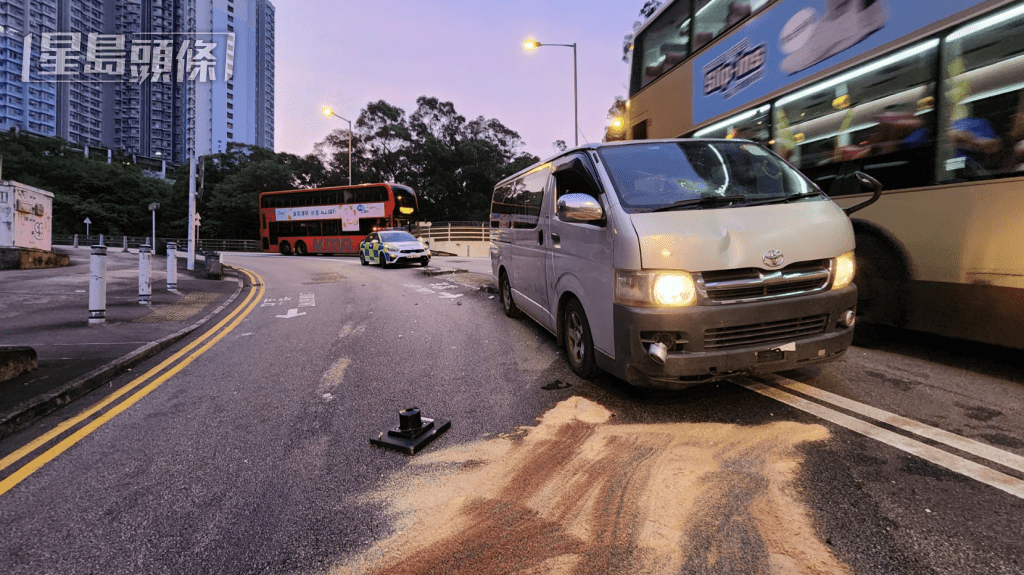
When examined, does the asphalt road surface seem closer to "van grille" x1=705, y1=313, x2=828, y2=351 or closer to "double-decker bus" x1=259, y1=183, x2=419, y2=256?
"van grille" x1=705, y1=313, x2=828, y2=351

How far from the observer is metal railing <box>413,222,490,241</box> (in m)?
36.2

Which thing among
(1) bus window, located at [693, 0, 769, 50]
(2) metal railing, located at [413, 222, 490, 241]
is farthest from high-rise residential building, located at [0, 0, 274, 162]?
(1) bus window, located at [693, 0, 769, 50]

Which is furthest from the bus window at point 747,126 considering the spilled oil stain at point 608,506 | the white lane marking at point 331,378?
the white lane marking at point 331,378

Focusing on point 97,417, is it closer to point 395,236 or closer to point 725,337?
point 725,337

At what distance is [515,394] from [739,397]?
1.71m

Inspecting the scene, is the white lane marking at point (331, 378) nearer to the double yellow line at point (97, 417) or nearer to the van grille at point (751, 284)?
the double yellow line at point (97, 417)

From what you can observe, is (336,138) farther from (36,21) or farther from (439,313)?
(36,21)

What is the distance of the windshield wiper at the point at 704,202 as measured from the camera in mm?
3732

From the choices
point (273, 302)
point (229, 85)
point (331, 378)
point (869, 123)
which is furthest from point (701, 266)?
point (229, 85)

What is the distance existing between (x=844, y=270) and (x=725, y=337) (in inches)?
44.7

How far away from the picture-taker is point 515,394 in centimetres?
428

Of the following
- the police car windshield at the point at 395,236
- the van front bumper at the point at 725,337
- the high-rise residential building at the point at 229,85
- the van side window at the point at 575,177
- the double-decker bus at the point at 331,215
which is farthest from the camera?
the high-rise residential building at the point at 229,85

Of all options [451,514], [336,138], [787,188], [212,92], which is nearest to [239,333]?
[451,514]

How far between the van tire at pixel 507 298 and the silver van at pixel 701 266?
316 cm
